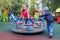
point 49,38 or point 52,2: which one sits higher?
point 52,2

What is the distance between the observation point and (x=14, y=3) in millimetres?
33094

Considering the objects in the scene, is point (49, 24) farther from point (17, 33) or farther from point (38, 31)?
point (17, 33)

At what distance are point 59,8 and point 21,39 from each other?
14609 millimetres

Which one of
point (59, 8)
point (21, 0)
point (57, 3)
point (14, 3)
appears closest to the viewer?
point (59, 8)

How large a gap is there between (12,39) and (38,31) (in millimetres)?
2543

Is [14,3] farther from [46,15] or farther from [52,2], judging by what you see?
[46,15]

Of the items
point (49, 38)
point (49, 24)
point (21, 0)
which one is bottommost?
point (49, 38)

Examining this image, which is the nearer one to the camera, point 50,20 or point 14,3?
point 50,20

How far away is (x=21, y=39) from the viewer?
33.3ft

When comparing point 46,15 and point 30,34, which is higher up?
point 46,15

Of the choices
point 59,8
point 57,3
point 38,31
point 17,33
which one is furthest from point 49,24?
point 57,3

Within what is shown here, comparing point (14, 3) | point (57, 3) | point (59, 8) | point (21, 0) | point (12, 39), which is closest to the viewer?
point (12, 39)

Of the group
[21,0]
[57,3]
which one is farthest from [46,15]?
[21,0]

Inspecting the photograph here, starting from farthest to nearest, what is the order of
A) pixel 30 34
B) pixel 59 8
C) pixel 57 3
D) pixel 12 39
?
pixel 57 3
pixel 59 8
pixel 30 34
pixel 12 39
